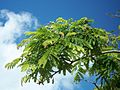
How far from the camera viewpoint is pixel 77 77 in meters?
14.5

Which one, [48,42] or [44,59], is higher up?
[48,42]

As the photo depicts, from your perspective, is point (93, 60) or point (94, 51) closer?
point (94, 51)

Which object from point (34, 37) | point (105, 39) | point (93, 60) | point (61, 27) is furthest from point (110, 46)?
point (34, 37)

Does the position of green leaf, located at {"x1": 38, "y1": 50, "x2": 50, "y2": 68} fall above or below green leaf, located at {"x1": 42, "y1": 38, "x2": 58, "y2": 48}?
below

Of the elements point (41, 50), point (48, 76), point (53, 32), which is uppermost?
point (53, 32)

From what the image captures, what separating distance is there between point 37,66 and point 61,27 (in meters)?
1.76

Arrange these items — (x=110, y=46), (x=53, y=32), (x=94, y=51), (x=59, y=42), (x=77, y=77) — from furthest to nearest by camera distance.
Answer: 1. (x=77, y=77)
2. (x=110, y=46)
3. (x=94, y=51)
4. (x=53, y=32)
5. (x=59, y=42)

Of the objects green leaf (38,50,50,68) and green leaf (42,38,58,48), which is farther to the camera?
green leaf (42,38,58,48)

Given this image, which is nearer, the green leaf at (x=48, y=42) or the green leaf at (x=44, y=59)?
the green leaf at (x=44, y=59)

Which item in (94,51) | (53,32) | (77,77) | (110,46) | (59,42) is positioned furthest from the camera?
(77,77)

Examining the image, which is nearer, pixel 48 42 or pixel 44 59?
pixel 44 59

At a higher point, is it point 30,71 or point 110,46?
point 110,46

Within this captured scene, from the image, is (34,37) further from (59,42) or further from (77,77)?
(77,77)

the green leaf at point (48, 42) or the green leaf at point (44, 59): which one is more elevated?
the green leaf at point (48, 42)
